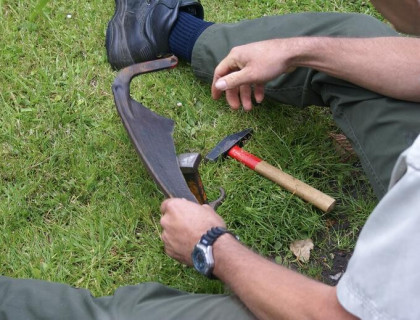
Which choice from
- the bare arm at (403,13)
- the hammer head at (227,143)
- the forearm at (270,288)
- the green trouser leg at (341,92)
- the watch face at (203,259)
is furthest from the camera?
the hammer head at (227,143)

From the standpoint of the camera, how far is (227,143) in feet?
8.64

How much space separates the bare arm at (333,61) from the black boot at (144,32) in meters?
0.68

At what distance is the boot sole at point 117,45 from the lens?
2.91 meters

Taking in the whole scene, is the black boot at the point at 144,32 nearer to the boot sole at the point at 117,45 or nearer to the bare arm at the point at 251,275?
the boot sole at the point at 117,45

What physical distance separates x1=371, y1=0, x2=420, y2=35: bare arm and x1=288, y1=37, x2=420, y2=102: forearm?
0.21 metres

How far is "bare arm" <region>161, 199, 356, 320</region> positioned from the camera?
58.2 inches

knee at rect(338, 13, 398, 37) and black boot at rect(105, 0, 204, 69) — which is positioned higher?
black boot at rect(105, 0, 204, 69)

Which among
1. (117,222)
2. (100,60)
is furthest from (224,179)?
(100,60)

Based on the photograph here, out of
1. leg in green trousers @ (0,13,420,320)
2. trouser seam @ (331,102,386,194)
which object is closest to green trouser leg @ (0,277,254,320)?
leg in green trousers @ (0,13,420,320)

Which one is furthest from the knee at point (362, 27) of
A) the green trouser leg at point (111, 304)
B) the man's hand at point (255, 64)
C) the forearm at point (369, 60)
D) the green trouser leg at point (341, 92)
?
the green trouser leg at point (111, 304)

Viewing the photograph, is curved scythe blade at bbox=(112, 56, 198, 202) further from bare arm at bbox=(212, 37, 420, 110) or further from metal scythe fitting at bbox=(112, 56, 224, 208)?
bare arm at bbox=(212, 37, 420, 110)

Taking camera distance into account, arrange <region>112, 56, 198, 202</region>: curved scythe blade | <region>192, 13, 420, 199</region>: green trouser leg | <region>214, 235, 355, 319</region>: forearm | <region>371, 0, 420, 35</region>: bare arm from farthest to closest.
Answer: <region>371, 0, 420, 35</region>: bare arm → <region>112, 56, 198, 202</region>: curved scythe blade → <region>192, 13, 420, 199</region>: green trouser leg → <region>214, 235, 355, 319</region>: forearm

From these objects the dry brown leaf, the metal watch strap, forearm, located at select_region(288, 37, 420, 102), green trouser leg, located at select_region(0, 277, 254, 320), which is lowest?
the dry brown leaf

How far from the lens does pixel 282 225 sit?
7.91 ft
